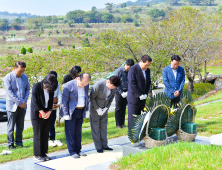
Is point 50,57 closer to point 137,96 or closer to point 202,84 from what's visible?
point 137,96

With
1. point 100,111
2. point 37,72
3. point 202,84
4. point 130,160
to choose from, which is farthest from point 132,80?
point 202,84

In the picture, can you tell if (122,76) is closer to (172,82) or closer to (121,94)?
(121,94)

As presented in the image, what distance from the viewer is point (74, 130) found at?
5570mm

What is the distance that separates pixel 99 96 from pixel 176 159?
2144mm

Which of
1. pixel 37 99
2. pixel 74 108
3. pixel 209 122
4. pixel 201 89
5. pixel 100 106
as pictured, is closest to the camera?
pixel 37 99

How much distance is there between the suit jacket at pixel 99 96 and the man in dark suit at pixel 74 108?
14cm

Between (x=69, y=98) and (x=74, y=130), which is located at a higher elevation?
(x=69, y=98)

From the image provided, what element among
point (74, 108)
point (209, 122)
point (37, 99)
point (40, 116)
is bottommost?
point (209, 122)

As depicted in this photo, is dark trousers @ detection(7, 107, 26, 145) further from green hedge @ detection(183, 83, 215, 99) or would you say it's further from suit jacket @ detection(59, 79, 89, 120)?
green hedge @ detection(183, 83, 215, 99)

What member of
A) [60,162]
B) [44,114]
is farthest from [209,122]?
[44,114]

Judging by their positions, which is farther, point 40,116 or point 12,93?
point 12,93

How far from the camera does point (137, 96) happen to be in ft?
20.6

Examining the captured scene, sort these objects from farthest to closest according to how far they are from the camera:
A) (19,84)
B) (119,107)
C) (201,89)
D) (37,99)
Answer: (201,89), (119,107), (19,84), (37,99)

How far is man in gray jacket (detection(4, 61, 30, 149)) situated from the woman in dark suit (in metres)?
1.06
